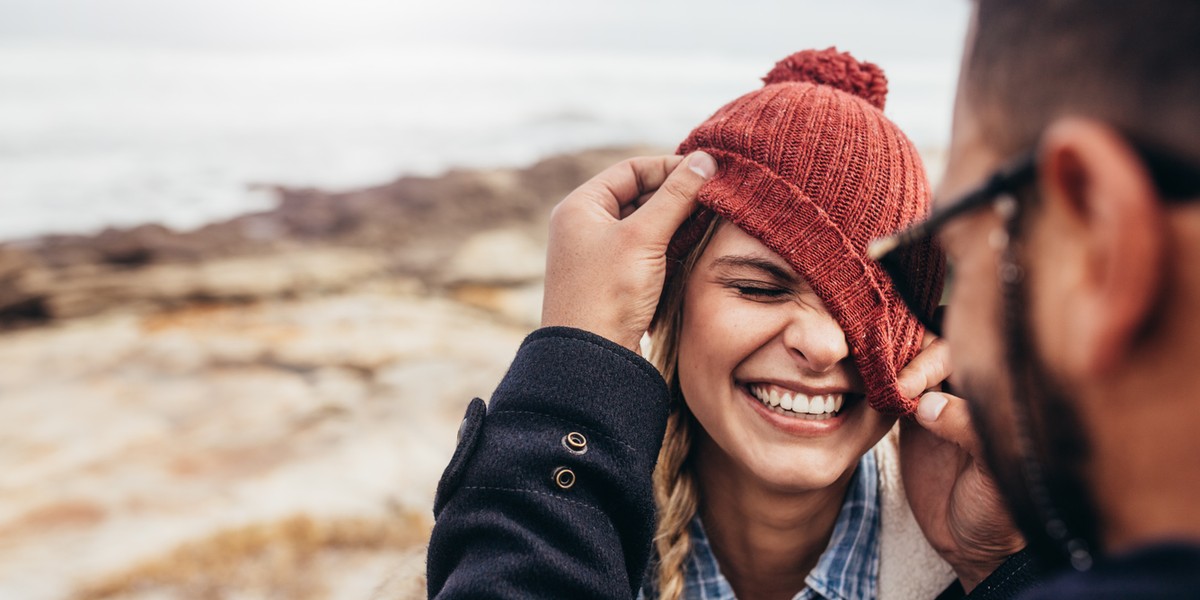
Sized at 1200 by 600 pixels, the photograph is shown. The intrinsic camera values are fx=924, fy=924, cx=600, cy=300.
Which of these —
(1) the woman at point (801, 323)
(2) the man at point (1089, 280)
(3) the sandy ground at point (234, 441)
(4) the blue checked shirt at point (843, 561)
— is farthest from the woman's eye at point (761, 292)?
(3) the sandy ground at point (234, 441)

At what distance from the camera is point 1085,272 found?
1.08 m

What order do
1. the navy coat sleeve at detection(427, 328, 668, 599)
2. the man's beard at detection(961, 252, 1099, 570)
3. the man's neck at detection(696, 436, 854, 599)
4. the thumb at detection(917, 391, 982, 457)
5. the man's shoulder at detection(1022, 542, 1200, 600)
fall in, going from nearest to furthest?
the man's shoulder at detection(1022, 542, 1200, 600)
the man's beard at detection(961, 252, 1099, 570)
the navy coat sleeve at detection(427, 328, 668, 599)
the thumb at detection(917, 391, 982, 457)
the man's neck at detection(696, 436, 854, 599)

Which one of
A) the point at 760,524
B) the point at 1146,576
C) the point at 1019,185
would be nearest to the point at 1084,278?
the point at 1019,185

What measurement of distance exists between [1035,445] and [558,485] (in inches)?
42.1

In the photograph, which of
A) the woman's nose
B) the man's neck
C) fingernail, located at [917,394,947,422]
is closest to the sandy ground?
the man's neck

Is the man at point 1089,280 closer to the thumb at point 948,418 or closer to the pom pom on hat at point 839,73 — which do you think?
the thumb at point 948,418

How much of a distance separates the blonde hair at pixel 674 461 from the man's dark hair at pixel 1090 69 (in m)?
1.36

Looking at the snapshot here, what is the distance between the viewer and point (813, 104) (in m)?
2.58

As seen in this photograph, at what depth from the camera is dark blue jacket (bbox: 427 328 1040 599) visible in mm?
1921

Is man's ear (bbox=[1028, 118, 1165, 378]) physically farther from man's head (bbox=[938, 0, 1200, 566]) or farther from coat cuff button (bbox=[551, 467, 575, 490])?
coat cuff button (bbox=[551, 467, 575, 490])

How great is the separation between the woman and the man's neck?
0.01 metres

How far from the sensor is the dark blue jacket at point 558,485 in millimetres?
1921

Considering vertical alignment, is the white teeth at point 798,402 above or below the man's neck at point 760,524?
above

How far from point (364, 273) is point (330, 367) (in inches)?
79.9
